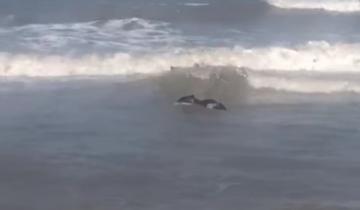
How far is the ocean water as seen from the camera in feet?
38.2

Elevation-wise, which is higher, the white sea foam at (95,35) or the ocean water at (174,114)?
the white sea foam at (95,35)

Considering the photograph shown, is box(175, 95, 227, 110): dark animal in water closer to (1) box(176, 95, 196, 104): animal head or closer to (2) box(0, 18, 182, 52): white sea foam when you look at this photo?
(1) box(176, 95, 196, 104): animal head

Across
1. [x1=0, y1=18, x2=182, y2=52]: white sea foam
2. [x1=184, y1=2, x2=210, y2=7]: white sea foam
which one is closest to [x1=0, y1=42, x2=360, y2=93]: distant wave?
[x1=0, y1=18, x2=182, y2=52]: white sea foam

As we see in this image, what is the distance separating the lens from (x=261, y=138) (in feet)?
45.3

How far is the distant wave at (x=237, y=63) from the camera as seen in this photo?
18391mm

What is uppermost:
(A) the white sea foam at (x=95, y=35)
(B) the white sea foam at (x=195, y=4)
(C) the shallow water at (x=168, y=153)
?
(B) the white sea foam at (x=195, y=4)

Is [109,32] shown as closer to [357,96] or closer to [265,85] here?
[265,85]

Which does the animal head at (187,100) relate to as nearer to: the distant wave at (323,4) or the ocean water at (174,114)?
the ocean water at (174,114)

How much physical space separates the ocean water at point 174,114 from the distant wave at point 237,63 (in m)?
0.04

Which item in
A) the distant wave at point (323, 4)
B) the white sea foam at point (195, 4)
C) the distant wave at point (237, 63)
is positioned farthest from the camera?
the distant wave at point (323, 4)

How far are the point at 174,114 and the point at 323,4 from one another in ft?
50.1

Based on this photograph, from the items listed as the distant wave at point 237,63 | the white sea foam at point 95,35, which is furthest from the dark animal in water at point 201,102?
the white sea foam at point 95,35

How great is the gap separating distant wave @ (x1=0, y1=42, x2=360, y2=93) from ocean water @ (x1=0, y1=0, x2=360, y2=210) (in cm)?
4

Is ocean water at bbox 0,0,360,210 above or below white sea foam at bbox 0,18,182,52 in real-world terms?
below
